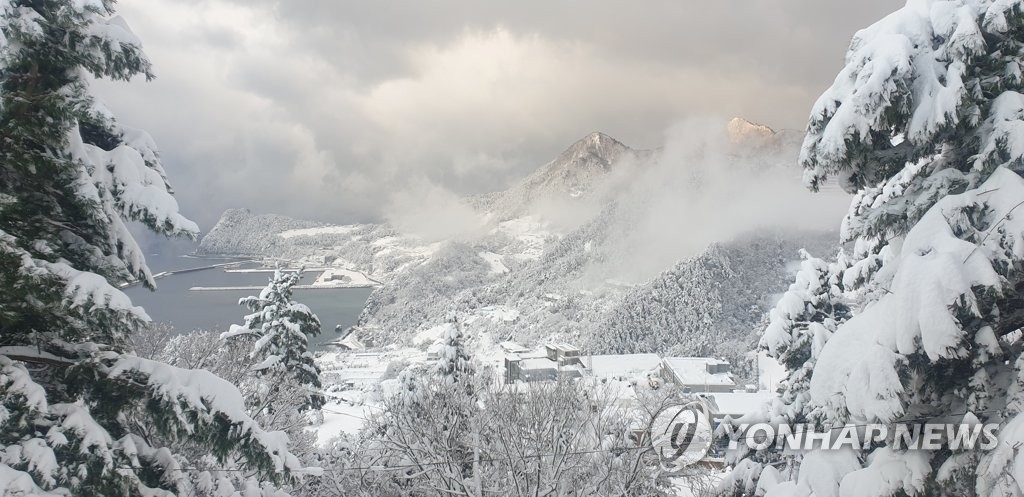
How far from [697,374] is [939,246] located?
60318 mm

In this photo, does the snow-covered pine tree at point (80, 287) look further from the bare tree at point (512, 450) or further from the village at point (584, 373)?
the village at point (584, 373)

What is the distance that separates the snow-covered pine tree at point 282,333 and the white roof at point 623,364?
2190 inches

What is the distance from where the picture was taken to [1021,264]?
3.22m

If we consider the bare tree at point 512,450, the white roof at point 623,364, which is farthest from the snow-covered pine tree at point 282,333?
the white roof at point 623,364

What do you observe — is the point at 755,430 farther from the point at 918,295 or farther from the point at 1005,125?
the point at 1005,125

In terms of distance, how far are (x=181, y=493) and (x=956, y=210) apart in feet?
20.8

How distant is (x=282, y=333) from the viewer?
17797mm

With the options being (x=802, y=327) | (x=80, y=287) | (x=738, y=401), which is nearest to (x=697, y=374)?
(x=738, y=401)

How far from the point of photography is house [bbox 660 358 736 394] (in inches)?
2112

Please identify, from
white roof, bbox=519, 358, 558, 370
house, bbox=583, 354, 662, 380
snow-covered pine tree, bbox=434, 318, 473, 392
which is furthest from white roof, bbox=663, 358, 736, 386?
snow-covered pine tree, bbox=434, 318, 473, 392

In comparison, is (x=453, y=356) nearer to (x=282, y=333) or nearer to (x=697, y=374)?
(x=282, y=333)

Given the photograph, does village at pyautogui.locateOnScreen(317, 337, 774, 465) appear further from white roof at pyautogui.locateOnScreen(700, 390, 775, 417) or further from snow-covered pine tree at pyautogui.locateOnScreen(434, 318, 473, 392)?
snow-covered pine tree at pyautogui.locateOnScreen(434, 318, 473, 392)

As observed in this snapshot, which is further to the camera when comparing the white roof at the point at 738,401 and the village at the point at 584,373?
the white roof at the point at 738,401

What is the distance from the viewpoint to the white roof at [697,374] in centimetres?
5512
